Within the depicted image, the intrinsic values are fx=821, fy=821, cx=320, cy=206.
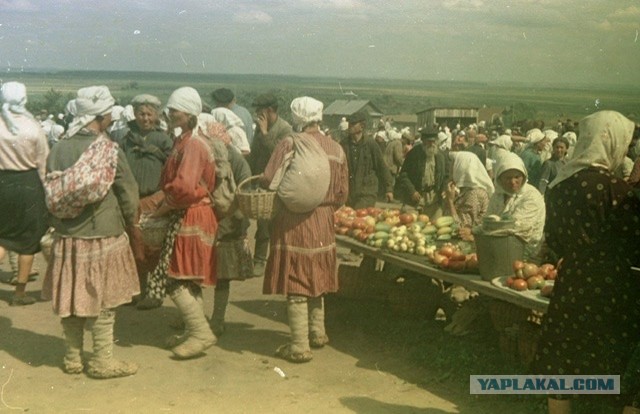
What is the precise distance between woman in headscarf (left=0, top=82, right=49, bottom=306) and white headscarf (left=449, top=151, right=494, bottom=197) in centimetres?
333

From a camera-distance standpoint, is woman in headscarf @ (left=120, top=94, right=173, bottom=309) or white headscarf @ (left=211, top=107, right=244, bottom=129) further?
white headscarf @ (left=211, top=107, right=244, bottom=129)

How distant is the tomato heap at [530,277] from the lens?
4664 mm

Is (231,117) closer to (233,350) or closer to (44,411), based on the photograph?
(233,350)

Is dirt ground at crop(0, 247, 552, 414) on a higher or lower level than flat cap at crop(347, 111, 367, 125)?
lower

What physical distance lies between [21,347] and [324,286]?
7.36 feet

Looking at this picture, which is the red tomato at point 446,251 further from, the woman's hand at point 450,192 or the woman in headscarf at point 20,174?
the woman in headscarf at point 20,174

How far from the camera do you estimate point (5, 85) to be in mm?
6102

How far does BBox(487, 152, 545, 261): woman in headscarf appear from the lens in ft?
17.7

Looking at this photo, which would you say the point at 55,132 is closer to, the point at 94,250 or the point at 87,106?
the point at 87,106

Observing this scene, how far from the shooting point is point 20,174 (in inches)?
254

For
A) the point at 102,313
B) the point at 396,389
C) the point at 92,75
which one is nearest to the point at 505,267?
the point at 396,389

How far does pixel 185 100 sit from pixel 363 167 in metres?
3.59

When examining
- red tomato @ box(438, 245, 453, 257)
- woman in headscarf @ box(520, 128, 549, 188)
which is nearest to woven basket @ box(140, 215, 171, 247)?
red tomato @ box(438, 245, 453, 257)

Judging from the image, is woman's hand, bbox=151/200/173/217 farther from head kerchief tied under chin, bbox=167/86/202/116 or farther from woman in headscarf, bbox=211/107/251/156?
woman in headscarf, bbox=211/107/251/156
